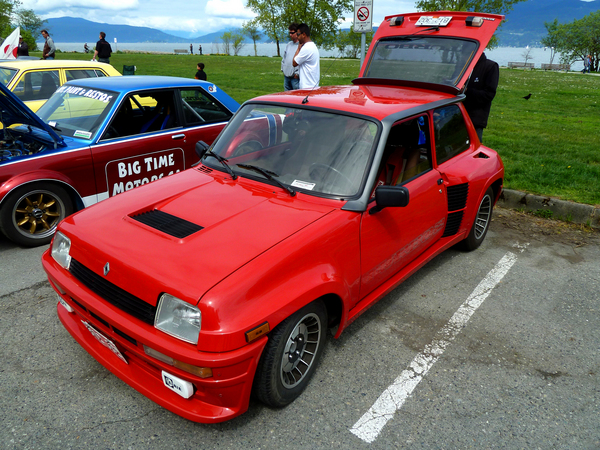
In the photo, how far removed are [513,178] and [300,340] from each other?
5157mm

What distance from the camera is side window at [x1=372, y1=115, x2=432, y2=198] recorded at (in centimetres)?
322

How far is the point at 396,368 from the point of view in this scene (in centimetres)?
297

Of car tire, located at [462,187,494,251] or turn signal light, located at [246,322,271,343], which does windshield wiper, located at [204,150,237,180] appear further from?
car tire, located at [462,187,494,251]

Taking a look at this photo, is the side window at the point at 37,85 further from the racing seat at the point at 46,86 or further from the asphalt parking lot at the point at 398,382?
the asphalt parking lot at the point at 398,382

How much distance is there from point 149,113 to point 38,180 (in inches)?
67.9

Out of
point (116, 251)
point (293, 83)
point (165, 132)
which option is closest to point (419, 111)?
point (116, 251)

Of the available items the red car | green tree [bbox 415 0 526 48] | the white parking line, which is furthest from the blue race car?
green tree [bbox 415 0 526 48]

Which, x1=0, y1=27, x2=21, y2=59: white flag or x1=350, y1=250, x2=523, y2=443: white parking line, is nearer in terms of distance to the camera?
x1=350, y1=250, x2=523, y2=443: white parking line

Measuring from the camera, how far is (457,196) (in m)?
3.96

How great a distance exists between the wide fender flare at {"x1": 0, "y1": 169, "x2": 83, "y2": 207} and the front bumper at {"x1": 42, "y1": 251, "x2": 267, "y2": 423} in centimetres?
222

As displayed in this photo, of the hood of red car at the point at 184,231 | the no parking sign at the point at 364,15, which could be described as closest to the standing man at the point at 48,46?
the no parking sign at the point at 364,15

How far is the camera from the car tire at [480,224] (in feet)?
15.0

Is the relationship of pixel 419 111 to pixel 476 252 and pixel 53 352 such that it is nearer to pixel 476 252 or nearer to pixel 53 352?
pixel 476 252

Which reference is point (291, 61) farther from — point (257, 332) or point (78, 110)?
point (257, 332)
